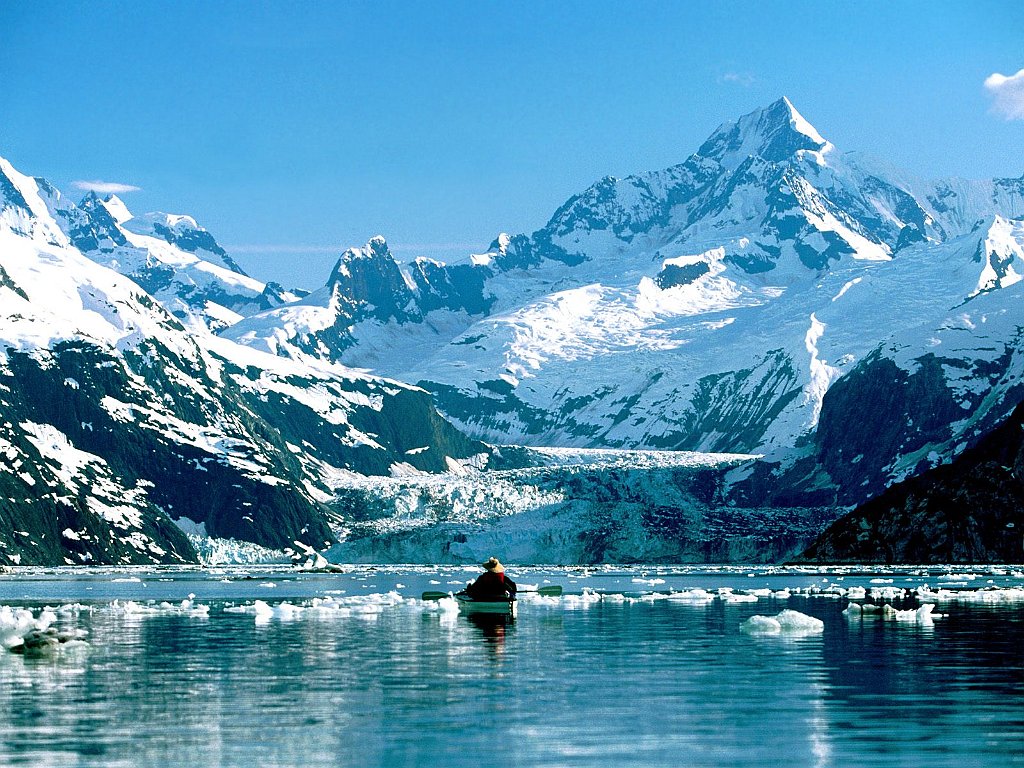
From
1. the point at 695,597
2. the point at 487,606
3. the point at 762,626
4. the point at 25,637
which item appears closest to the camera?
the point at 25,637

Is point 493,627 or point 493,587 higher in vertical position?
point 493,587

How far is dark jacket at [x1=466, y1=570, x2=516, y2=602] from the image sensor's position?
89.2 m

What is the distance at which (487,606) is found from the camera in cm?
8875

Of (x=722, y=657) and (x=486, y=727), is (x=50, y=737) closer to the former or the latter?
(x=486, y=727)

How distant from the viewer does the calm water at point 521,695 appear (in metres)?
35.2

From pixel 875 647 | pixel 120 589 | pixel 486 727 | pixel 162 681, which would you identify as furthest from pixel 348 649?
pixel 120 589

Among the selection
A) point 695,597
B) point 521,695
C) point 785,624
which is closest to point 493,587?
point 785,624

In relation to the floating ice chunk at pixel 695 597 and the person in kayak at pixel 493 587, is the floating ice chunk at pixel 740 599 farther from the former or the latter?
the person in kayak at pixel 493 587

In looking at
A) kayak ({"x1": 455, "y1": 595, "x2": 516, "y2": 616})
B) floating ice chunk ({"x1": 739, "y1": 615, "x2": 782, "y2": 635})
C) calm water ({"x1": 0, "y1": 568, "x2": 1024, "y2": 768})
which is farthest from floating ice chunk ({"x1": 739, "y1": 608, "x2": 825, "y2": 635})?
kayak ({"x1": 455, "y1": 595, "x2": 516, "y2": 616})

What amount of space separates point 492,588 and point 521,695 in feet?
146

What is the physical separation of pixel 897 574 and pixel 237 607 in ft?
304

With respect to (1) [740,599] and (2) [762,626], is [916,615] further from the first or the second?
(1) [740,599]

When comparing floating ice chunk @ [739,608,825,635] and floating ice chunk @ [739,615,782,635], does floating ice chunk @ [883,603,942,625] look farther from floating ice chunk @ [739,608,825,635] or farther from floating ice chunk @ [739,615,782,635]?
floating ice chunk @ [739,615,782,635]

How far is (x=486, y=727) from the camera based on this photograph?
127ft
